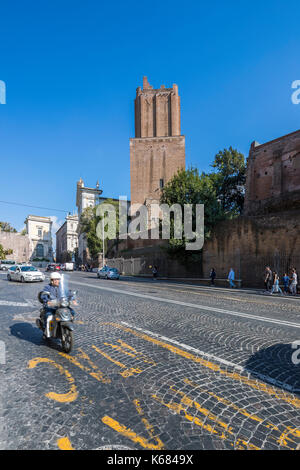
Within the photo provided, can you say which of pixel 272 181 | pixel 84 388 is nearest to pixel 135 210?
pixel 272 181

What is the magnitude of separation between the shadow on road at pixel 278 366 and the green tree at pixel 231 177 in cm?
3598

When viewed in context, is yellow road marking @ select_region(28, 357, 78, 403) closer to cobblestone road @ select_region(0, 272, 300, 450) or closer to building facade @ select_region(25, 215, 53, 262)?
cobblestone road @ select_region(0, 272, 300, 450)

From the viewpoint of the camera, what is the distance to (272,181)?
30.1m

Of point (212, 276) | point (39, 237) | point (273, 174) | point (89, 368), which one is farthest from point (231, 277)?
point (39, 237)

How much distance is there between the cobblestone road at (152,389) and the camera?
2.26 metres

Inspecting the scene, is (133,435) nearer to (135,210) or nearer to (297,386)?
(297,386)

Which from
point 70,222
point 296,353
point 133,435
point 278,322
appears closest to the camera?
point 133,435

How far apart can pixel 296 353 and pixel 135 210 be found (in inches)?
1629

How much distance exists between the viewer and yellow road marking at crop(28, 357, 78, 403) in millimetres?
2867

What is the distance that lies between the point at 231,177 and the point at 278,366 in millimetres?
38696

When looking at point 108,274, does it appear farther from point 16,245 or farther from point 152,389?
point 16,245

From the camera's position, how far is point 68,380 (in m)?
3.30

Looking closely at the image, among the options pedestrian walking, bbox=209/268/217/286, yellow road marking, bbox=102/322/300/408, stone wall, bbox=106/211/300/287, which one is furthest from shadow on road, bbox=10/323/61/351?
stone wall, bbox=106/211/300/287

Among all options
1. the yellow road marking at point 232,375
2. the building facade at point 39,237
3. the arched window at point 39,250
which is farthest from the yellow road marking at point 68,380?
the arched window at point 39,250
